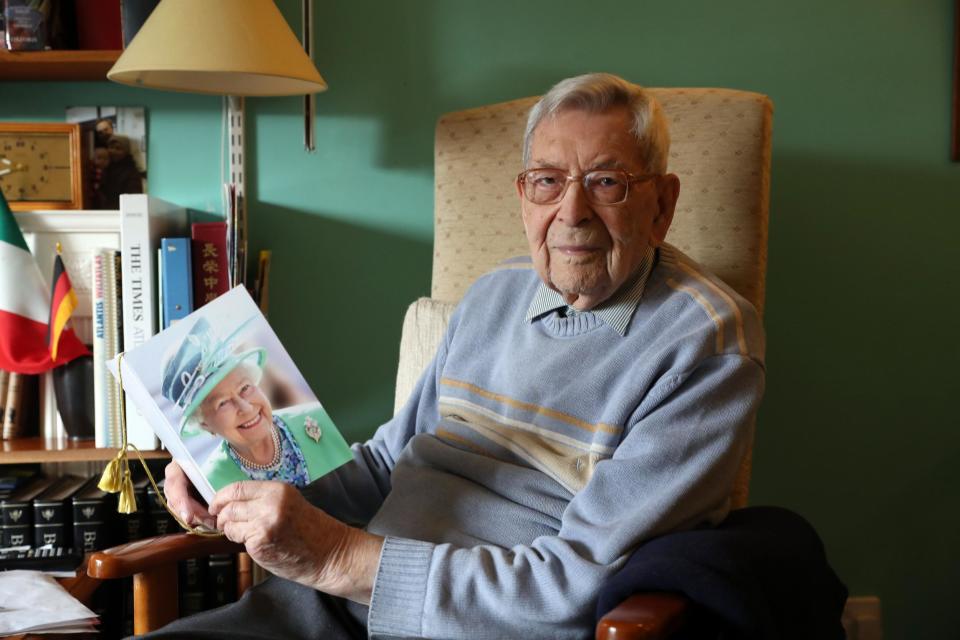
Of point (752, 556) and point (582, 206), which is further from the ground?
point (582, 206)

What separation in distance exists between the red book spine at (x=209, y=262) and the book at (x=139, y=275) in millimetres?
68

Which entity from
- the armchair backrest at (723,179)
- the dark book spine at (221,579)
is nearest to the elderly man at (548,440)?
the armchair backrest at (723,179)

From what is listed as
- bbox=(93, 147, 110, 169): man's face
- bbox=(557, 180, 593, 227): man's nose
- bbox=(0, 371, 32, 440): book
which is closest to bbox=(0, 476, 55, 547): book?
bbox=(0, 371, 32, 440): book

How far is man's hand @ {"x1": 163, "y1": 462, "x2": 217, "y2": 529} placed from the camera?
1.31 metres

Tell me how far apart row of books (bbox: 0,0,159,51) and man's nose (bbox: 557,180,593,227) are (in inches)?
35.5

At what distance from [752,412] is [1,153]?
4.97ft

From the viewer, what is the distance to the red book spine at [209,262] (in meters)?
1.70

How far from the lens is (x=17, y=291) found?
66.8 inches

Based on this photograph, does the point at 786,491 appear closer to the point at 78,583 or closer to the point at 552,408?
the point at 552,408

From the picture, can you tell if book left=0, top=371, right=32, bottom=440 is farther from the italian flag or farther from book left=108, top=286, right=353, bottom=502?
book left=108, top=286, right=353, bottom=502

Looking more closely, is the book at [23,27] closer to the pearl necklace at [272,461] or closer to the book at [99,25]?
the book at [99,25]

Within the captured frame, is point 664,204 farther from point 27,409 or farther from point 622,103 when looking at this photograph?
point 27,409

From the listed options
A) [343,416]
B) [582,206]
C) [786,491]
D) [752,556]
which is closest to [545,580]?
[752,556]

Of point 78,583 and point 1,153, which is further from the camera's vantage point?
point 1,153
